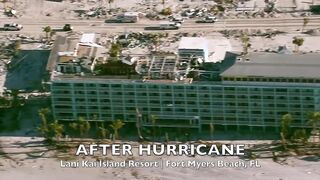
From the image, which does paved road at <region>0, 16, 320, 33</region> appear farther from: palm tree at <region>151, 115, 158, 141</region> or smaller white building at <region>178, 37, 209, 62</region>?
palm tree at <region>151, 115, 158, 141</region>

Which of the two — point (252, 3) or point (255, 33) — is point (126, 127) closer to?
point (255, 33)

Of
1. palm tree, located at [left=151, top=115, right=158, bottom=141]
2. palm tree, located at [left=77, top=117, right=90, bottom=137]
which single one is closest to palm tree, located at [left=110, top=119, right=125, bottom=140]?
palm tree, located at [left=77, top=117, right=90, bottom=137]

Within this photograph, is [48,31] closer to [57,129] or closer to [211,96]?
[57,129]

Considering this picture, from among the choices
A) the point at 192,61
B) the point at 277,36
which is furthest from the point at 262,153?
the point at 277,36

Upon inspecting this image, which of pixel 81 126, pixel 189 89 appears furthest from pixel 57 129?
pixel 189 89

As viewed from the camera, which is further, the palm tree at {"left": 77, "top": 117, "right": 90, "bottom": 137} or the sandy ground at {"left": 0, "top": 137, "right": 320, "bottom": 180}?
the palm tree at {"left": 77, "top": 117, "right": 90, "bottom": 137}

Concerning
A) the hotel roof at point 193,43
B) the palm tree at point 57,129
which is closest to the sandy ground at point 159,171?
the palm tree at point 57,129

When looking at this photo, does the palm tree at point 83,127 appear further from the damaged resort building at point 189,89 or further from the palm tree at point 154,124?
the palm tree at point 154,124
